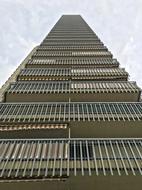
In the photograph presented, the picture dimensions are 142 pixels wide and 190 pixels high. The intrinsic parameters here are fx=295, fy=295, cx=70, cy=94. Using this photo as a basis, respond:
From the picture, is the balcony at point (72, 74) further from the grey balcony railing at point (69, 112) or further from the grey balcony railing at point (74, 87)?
the grey balcony railing at point (69, 112)

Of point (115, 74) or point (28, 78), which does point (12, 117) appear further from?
point (115, 74)

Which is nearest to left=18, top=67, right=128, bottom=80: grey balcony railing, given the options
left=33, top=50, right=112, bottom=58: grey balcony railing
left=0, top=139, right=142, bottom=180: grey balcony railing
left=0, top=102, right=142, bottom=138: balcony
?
left=33, top=50, right=112, bottom=58: grey balcony railing

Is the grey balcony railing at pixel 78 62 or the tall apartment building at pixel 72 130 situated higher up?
the grey balcony railing at pixel 78 62

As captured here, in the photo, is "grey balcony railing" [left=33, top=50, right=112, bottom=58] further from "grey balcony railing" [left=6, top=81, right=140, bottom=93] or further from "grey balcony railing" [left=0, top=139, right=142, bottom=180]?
"grey balcony railing" [left=0, top=139, right=142, bottom=180]

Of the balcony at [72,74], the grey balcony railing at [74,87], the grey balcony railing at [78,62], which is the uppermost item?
the grey balcony railing at [78,62]

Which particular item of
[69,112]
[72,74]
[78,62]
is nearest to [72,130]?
[69,112]

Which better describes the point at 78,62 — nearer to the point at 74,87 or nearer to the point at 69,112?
the point at 74,87

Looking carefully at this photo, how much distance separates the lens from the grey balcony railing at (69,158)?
929 centimetres

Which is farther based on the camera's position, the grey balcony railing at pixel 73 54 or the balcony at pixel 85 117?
the grey balcony railing at pixel 73 54

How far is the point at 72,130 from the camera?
14.0 m

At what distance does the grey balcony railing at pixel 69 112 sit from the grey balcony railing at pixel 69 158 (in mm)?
2585

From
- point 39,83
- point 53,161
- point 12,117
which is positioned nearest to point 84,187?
point 53,161

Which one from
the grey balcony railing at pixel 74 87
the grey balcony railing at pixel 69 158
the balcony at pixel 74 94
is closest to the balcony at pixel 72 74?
the grey balcony railing at pixel 74 87

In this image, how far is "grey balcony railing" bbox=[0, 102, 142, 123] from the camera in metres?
14.3
